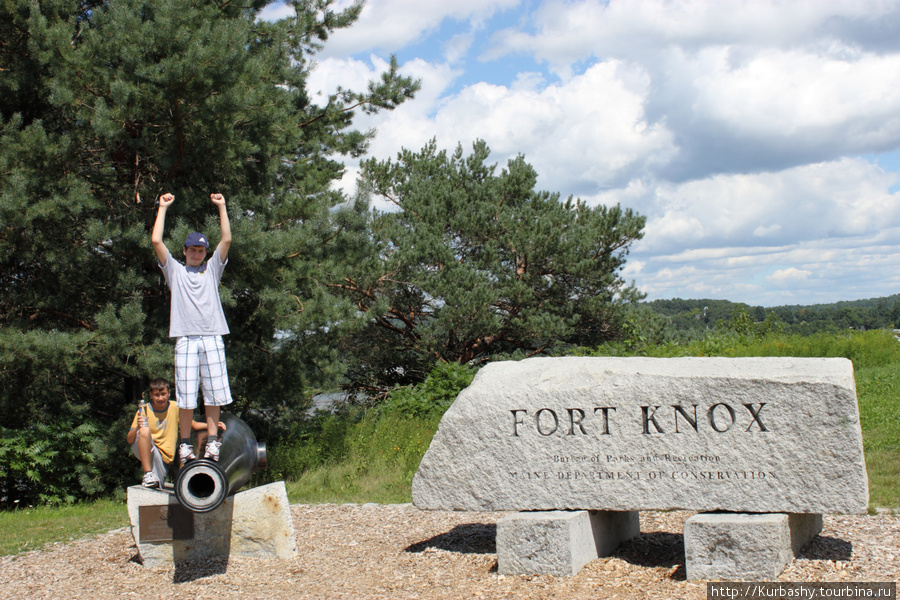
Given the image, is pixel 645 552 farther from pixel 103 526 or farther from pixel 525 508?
pixel 103 526

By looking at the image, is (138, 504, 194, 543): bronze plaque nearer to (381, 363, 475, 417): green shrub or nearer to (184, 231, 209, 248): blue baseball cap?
(184, 231, 209, 248): blue baseball cap

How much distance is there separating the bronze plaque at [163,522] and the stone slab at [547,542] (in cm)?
222

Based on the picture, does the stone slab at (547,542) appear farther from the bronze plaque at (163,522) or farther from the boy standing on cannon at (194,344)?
the bronze plaque at (163,522)

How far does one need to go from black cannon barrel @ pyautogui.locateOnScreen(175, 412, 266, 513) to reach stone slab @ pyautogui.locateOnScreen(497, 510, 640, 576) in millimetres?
1754

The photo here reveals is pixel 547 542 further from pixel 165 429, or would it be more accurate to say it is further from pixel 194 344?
pixel 165 429

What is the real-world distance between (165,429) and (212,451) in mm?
622

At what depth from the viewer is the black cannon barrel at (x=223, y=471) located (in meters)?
4.50

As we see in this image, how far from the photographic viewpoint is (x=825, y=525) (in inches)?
216

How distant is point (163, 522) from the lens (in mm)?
5148

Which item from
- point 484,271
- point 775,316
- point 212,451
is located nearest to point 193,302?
point 212,451

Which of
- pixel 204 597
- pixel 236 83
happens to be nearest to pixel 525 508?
pixel 204 597

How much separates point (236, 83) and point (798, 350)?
1263 centimetres

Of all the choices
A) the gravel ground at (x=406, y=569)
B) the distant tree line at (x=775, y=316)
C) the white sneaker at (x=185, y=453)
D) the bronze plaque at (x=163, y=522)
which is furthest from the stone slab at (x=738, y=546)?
the distant tree line at (x=775, y=316)

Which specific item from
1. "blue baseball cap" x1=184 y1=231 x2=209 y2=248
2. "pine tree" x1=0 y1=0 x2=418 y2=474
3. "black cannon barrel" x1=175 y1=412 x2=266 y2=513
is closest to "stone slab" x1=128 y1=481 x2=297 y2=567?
"black cannon barrel" x1=175 y1=412 x2=266 y2=513
